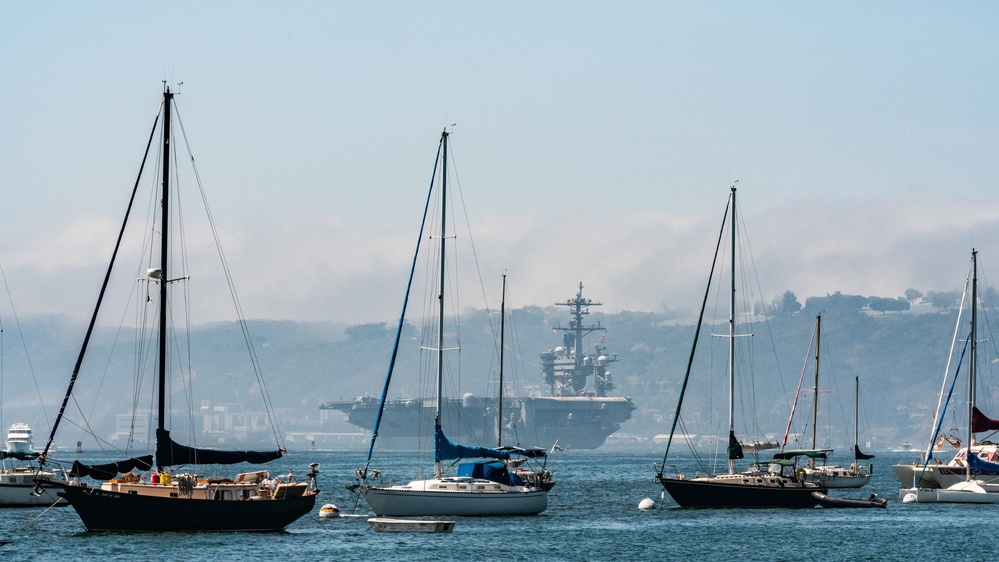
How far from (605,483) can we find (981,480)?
3368 cm

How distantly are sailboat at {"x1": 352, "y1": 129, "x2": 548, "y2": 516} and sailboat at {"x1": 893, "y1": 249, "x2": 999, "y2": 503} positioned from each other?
68.8 feet

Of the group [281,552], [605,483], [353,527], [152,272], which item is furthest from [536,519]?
[605,483]

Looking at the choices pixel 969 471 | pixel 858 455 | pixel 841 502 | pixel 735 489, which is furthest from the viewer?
pixel 858 455

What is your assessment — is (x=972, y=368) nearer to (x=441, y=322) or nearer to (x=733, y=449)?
(x=733, y=449)

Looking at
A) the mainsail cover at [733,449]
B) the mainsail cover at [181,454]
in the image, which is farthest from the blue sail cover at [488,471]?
the mainsail cover at [181,454]

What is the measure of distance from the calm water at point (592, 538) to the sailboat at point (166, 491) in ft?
1.87

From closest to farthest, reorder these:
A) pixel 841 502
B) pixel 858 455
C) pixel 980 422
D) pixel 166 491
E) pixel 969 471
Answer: pixel 166 491 < pixel 841 502 < pixel 969 471 < pixel 980 422 < pixel 858 455

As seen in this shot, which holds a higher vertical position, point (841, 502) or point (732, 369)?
point (732, 369)

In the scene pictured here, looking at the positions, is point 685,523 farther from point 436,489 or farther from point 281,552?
point 281,552

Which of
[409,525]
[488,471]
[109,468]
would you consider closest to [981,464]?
[488,471]

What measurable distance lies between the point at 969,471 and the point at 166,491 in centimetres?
4016

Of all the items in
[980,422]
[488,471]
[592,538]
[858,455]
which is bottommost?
[592,538]

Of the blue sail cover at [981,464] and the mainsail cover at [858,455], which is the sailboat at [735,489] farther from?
the mainsail cover at [858,455]

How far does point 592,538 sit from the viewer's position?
5012 cm
